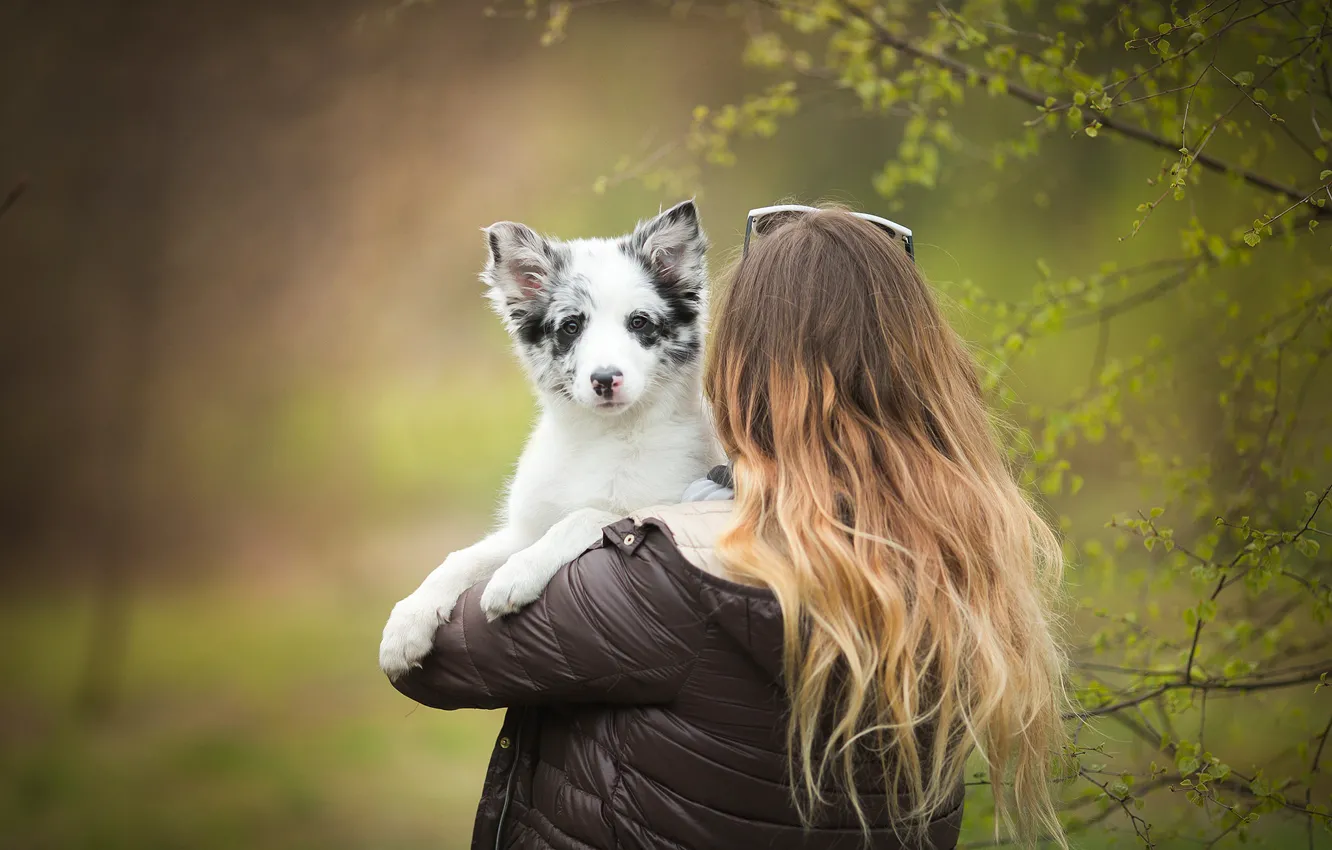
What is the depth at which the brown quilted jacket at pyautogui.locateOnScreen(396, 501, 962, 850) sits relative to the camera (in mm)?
1352

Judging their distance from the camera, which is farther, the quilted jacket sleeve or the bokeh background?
the bokeh background

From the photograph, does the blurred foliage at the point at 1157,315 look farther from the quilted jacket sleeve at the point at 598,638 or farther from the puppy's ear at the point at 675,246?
the quilted jacket sleeve at the point at 598,638

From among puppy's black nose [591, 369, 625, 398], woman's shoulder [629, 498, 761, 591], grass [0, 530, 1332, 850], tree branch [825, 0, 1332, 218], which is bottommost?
grass [0, 530, 1332, 850]

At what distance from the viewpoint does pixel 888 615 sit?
139 centimetres

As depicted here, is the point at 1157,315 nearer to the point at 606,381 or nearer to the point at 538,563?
the point at 606,381

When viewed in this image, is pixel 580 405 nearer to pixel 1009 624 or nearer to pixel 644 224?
pixel 644 224

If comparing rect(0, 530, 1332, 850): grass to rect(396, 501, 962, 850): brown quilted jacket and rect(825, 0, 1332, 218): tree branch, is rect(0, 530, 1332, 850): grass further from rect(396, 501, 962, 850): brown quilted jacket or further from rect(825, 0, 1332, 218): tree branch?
rect(396, 501, 962, 850): brown quilted jacket

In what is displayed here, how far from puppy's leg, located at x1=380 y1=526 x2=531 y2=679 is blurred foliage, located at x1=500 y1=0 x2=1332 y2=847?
5.40 feet

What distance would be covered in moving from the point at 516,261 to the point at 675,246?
1.07 feet

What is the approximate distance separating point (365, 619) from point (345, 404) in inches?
30.0

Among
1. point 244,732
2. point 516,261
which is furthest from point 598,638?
point 244,732

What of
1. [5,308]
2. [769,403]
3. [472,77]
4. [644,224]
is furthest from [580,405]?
[5,308]

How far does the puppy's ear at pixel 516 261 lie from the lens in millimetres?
2148

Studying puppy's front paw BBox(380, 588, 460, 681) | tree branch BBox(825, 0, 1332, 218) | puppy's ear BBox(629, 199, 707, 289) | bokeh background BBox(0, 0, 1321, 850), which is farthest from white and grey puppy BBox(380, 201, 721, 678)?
bokeh background BBox(0, 0, 1321, 850)
